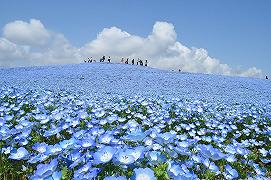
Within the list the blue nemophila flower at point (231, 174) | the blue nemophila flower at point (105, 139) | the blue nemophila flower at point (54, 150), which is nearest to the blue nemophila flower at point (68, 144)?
the blue nemophila flower at point (54, 150)

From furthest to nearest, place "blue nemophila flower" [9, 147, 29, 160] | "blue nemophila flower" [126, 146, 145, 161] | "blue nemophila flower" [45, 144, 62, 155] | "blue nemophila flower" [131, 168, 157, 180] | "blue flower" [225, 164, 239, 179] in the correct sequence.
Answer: "blue flower" [225, 164, 239, 179] < "blue nemophila flower" [9, 147, 29, 160] < "blue nemophila flower" [45, 144, 62, 155] < "blue nemophila flower" [126, 146, 145, 161] < "blue nemophila flower" [131, 168, 157, 180]

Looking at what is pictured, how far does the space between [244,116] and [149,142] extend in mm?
5999

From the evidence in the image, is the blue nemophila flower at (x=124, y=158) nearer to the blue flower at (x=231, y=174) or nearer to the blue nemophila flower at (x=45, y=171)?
the blue nemophila flower at (x=45, y=171)

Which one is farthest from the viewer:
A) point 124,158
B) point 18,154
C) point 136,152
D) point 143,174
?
point 18,154

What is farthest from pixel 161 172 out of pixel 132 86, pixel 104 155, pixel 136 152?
pixel 132 86

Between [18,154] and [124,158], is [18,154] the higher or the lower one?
the lower one

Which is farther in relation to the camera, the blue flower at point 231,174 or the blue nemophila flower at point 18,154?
the blue flower at point 231,174

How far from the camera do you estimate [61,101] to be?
8094 mm

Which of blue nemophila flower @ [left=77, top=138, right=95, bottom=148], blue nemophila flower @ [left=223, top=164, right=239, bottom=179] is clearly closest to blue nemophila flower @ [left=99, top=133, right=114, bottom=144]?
blue nemophila flower @ [left=77, top=138, right=95, bottom=148]

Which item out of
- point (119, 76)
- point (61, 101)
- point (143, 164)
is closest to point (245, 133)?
point (61, 101)

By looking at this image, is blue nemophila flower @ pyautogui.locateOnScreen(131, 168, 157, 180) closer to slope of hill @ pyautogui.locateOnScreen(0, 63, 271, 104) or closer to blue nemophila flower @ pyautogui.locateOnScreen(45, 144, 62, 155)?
blue nemophila flower @ pyautogui.locateOnScreen(45, 144, 62, 155)

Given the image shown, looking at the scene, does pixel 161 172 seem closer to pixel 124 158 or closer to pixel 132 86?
pixel 124 158

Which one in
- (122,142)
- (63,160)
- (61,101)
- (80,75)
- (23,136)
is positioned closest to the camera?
(63,160)

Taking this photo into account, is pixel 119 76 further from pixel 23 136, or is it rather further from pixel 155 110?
pixel 23 136
